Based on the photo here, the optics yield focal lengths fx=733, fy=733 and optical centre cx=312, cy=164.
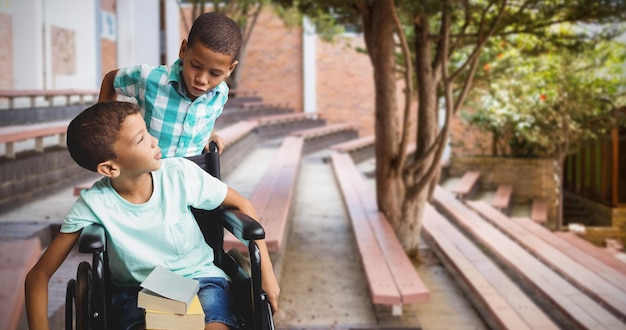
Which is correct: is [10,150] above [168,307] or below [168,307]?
above

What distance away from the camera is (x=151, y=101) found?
2260 mm

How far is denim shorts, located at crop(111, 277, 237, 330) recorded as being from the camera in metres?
1.82

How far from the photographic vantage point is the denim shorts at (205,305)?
1823mm

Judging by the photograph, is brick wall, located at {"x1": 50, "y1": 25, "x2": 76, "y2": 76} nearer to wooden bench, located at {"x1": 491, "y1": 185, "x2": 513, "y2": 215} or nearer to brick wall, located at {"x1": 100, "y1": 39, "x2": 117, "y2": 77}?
brick wall, located at {"x1": 100, "y1": 39, "x2": 117, "y2": 77}

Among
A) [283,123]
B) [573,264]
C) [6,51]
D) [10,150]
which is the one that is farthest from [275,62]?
[10,150]

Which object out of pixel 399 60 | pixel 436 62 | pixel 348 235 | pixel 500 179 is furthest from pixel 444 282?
pixel 500 179

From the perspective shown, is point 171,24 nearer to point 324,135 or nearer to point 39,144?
point 324,135

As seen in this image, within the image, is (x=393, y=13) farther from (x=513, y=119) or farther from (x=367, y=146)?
(x=367, y=146)

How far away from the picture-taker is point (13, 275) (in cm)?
269

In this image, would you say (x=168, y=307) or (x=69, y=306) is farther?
(x=69, y=306)

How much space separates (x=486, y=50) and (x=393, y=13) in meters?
5.21

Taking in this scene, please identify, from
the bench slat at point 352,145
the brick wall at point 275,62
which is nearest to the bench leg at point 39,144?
the bench slat at point 352,145

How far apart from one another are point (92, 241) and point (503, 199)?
32.8 ft

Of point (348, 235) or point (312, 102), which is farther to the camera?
point (312, 102)
